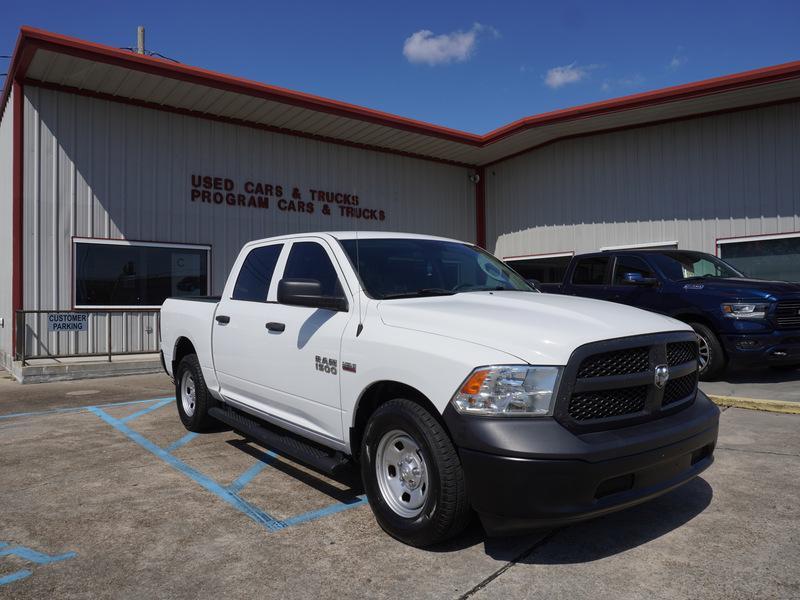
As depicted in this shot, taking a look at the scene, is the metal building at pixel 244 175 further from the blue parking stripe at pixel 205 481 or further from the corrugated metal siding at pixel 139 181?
the blue parking stripe at pixel 205 481

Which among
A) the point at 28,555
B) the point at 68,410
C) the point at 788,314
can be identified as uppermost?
the point at 788,314

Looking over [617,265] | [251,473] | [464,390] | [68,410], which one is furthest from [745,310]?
[68,410]

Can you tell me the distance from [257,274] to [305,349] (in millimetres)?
1355

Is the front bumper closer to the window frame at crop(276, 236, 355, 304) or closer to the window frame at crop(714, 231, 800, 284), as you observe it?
the window frame at crop(714, 231, 800, 284)

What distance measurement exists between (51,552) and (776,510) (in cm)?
431

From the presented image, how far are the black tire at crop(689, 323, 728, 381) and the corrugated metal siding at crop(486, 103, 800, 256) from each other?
5851 millimetres

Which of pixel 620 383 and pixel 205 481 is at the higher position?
pixel 620 383

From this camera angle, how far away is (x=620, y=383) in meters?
3.07

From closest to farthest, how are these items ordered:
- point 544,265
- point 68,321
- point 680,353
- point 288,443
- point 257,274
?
point 680,353 < point 288,443 < point 257,274 < point 68,321 < point 544,265

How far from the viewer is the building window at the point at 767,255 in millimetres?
12117

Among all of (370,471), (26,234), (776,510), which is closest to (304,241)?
(370,471)

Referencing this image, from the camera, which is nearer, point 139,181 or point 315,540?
point 315,540

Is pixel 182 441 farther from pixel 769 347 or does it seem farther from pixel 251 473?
pixel 769 347

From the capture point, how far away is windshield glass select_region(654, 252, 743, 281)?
871 cm
